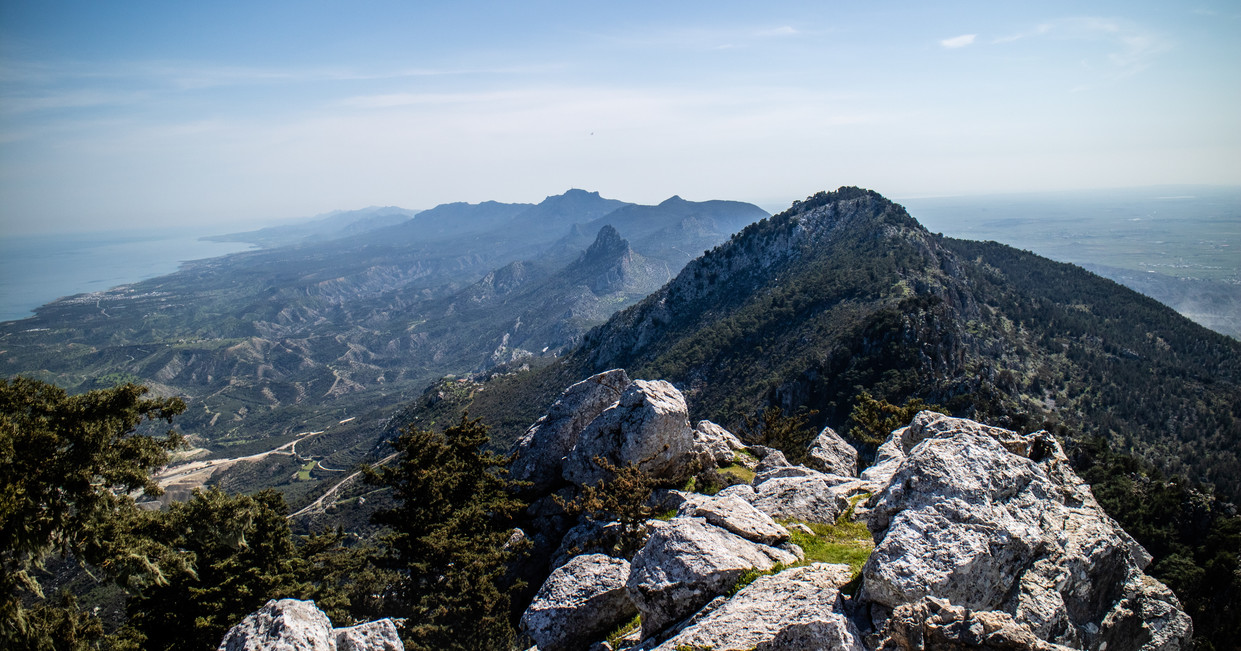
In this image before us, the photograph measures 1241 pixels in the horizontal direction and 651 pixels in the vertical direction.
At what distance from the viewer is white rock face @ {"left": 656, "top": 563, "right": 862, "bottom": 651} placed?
32.7 feet

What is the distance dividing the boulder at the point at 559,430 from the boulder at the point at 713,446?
5593mm

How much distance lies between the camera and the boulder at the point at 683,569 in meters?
13.4

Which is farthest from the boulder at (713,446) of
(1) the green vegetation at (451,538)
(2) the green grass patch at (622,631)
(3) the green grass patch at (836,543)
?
(2) the green grass patch at (622,631)

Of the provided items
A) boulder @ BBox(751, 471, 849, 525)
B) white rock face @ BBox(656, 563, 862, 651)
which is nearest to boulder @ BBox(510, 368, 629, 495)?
boulder @ BBox(751, 471, 849, 525)

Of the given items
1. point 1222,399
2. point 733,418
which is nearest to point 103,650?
point 733,418

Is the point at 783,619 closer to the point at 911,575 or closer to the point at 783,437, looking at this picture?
the point at 911,575

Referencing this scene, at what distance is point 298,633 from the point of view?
1304 cm

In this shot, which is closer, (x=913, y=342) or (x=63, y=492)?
(x=63, y=492)

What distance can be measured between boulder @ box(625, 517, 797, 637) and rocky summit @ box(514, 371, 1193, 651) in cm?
3

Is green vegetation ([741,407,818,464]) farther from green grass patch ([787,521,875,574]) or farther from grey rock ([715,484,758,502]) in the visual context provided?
green grass patch ([787,521,875,574])

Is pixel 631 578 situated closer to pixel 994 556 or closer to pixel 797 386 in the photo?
pixel 994 556

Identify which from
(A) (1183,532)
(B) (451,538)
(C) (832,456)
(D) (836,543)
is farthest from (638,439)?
(A) (1183,532)

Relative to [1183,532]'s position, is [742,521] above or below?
above

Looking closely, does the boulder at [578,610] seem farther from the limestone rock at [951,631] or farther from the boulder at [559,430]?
the boulder at [559,430]
